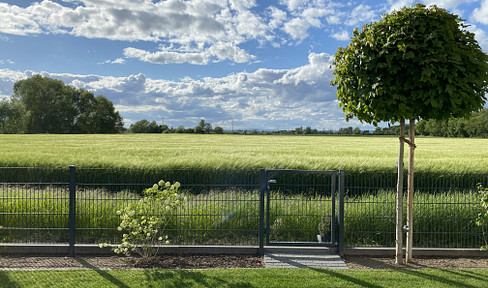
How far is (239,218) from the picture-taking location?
19.7 feet

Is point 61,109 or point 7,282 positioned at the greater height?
point 61,109

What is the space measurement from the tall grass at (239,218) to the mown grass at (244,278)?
1005 mm

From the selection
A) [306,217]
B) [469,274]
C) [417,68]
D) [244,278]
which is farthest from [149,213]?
[469,274]

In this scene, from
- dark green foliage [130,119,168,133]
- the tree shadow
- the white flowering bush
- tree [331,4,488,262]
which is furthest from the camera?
dark green foliage [130,119,168,133]

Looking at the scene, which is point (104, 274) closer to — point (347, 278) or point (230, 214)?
point (230, 214)

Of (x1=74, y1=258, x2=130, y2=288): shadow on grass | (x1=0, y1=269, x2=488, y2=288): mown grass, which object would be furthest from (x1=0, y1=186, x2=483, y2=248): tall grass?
(x1=0, y1=269, x2=488, y2=288): mown grass

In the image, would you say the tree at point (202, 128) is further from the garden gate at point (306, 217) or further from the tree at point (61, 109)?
the garden gate at point (306, 217)

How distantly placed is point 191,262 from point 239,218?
46.8 inches

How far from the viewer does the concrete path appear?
507cm

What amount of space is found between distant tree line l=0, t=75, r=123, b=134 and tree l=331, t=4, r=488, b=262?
65237 millimetres

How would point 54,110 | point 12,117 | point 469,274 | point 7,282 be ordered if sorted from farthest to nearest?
point 54,110 → point 12,117 → point 469,274 → point 7,282

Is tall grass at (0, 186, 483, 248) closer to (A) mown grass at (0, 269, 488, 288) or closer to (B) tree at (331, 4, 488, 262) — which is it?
(A) mown grass at (0, 269, 488, 288)

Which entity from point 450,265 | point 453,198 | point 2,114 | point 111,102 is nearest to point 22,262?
point 450,265

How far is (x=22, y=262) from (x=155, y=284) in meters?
2.31
